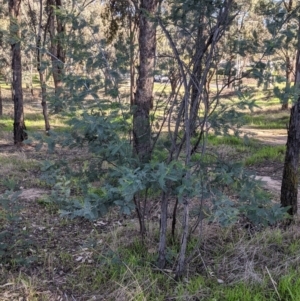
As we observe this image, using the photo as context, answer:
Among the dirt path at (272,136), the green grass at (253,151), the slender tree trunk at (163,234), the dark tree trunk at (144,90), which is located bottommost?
the dirt path at (272,136)

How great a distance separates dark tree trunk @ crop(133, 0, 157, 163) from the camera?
3.25 m

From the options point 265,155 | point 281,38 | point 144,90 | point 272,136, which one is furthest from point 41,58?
point 272,136

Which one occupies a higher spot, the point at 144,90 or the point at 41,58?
the point at 41,58

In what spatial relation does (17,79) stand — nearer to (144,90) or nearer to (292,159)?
(144,90)

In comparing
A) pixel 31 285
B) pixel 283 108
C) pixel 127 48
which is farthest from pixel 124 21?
pixel 31 285

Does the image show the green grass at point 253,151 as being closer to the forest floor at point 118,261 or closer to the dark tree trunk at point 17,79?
the forest floor at point 118,261

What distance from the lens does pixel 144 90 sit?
20.2 feet

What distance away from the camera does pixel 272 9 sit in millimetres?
2941

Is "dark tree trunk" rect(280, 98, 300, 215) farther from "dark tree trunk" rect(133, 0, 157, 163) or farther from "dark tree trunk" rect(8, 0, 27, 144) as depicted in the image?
"dark tree trunk" rect(8, 0, 27, 144)

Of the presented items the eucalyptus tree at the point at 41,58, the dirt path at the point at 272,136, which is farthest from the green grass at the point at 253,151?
the eucalyptus tree at the point at 41,58

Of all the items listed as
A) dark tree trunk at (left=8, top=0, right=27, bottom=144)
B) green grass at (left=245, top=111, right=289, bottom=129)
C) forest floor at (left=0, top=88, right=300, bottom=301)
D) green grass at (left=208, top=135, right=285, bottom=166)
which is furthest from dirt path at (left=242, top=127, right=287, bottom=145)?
forest floor at (left=0, top=88, right=300, bottom=301)

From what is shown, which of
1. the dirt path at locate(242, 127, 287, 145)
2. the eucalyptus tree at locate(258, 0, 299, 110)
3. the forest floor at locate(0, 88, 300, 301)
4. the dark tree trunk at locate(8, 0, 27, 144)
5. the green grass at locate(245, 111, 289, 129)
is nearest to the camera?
the eucalyptus tree at locate(258, 0, 299, 110)

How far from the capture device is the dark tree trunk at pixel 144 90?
3.25 metres

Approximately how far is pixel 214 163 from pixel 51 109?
1.36m
